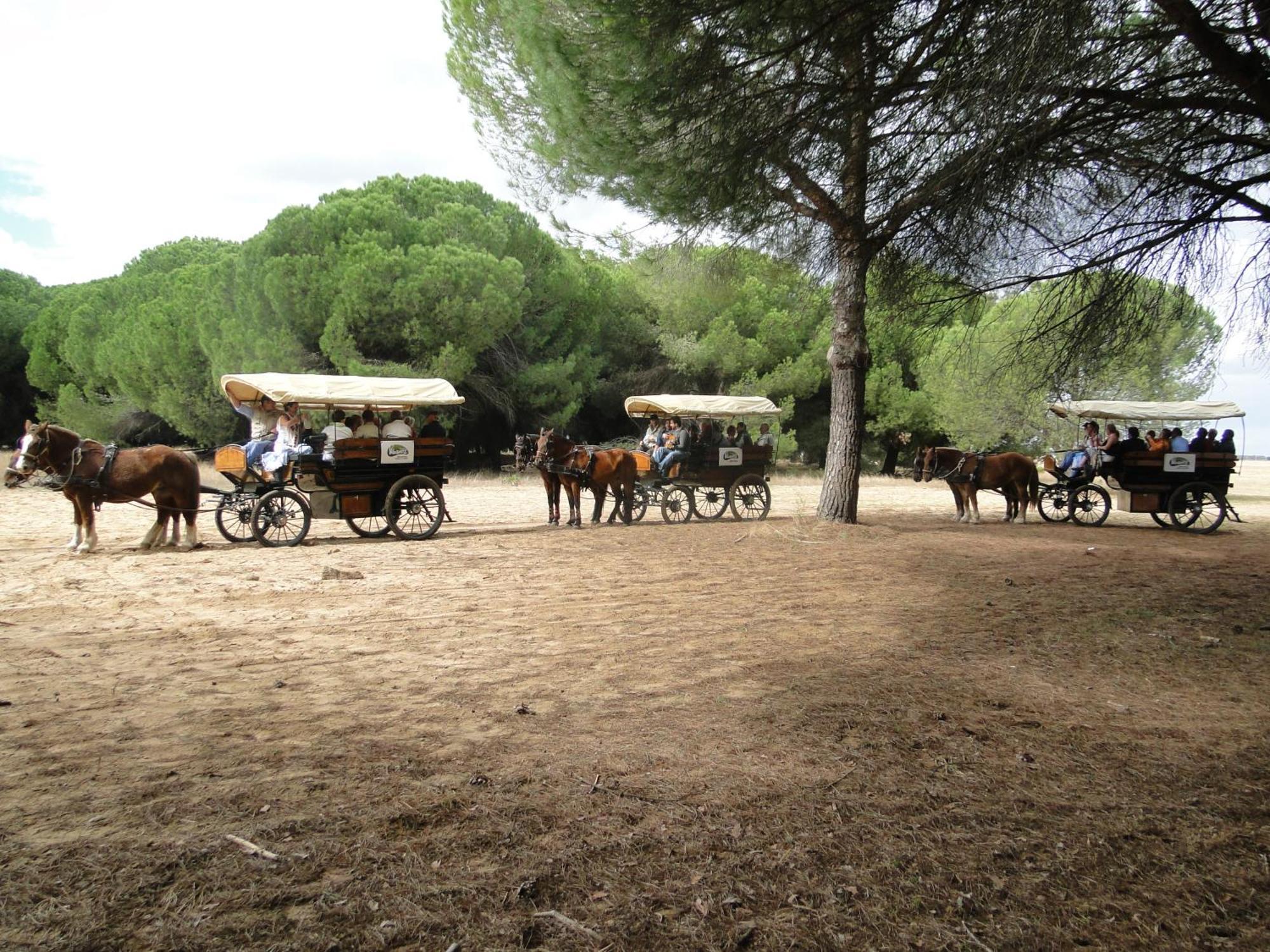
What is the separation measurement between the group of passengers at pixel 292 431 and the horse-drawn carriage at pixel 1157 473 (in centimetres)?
1044

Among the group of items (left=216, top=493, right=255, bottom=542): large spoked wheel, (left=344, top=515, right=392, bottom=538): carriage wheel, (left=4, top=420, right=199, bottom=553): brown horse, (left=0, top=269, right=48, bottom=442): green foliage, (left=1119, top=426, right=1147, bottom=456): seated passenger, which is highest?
(left=0, top=269, right=48, bottom=442): green foliage

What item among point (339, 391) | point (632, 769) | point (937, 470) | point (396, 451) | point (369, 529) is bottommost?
point (632, 769)

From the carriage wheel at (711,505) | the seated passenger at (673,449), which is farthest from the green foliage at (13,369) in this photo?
the seated passenger at (673,449)

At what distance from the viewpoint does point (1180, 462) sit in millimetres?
14430

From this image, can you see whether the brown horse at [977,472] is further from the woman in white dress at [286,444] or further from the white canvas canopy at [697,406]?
the woman in white dress at [286,444]

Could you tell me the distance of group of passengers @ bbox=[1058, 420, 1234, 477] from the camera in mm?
14398

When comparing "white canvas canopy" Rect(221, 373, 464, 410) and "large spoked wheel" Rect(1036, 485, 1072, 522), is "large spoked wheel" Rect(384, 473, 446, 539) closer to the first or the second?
"white canvas canopy" Rect(221, 373, 464, 410)

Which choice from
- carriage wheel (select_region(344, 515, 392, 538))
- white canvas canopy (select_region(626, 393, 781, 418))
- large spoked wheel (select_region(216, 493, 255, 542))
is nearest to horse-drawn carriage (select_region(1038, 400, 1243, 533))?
white canvas canopy (select_region(626, 393, 781, 418))

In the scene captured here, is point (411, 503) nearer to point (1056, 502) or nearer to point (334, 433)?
point (334, 433)

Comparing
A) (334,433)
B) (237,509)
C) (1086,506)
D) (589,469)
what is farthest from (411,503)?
(1086,506)

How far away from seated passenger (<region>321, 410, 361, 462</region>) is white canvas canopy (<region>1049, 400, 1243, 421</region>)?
38.5 feet

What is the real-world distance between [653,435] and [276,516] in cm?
739

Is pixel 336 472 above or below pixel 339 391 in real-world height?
below

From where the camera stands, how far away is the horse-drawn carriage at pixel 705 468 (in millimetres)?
15211
